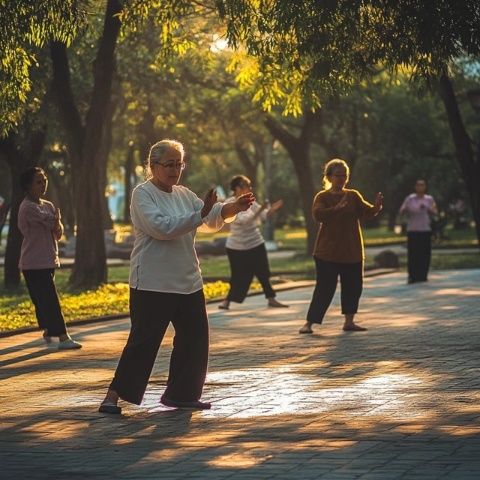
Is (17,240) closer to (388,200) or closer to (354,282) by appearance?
(354,282)

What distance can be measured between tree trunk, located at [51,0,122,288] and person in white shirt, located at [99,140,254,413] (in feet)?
45.2

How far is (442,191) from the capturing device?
199ft

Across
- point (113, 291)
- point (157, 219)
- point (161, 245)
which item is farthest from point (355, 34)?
point (113, 291)

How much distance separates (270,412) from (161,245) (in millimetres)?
1286

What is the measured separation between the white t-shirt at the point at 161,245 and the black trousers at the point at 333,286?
19.6 ft

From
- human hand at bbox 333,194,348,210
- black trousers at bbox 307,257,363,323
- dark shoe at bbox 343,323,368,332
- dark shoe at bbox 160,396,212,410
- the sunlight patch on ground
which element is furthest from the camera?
dark shoe at bbox 343,323,368,332

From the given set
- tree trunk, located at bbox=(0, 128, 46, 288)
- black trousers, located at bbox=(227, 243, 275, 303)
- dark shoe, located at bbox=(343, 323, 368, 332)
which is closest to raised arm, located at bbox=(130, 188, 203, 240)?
dark shoe, located at bbox=(343, 323, 368, 332)

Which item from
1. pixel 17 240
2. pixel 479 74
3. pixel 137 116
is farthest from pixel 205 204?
pixel 137 116

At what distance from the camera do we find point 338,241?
1584 cm

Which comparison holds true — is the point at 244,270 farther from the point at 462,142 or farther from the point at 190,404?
the point at 190,404

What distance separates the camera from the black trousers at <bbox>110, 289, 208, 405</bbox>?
10016mm

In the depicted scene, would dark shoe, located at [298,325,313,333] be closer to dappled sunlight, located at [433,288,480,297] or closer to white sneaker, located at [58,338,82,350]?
white sneaker, located at [58,338,82,350]

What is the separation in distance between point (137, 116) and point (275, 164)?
39559 millimetres

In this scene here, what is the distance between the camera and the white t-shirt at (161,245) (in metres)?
9.89
